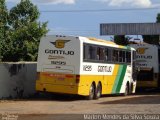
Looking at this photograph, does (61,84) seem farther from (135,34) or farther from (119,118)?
(135,34)

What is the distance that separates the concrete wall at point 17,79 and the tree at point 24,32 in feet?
24.6

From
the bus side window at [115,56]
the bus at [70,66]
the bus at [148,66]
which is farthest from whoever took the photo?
the bus at [148,66]

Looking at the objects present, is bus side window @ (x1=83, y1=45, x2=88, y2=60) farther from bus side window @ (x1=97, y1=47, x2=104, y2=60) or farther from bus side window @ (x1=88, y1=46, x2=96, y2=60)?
bus side window @ (x1=97, y1=47, x2=104, y2=60)

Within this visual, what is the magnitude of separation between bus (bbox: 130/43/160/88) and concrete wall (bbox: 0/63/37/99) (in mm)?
9579

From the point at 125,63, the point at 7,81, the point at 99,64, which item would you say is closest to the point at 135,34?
the point at 125,63

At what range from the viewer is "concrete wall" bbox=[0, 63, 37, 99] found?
24.0m

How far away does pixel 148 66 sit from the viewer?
111 ft

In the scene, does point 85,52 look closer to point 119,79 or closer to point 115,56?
point 115,56

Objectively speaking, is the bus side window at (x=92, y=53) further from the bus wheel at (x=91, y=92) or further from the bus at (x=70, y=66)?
the bus wheel at (x=91, y=92)

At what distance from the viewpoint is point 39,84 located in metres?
24.5

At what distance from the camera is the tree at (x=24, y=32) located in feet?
115

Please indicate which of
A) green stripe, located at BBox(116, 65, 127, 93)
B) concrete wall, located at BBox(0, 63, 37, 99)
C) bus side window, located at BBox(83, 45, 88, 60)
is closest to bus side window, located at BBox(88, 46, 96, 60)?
bus side window, located at BBox(83, 45, 88, 60)

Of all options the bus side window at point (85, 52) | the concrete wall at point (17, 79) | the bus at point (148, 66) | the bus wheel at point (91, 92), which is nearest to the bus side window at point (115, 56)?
the bus wheel at point (91, 92)

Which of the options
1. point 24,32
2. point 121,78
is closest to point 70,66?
point 121,78
